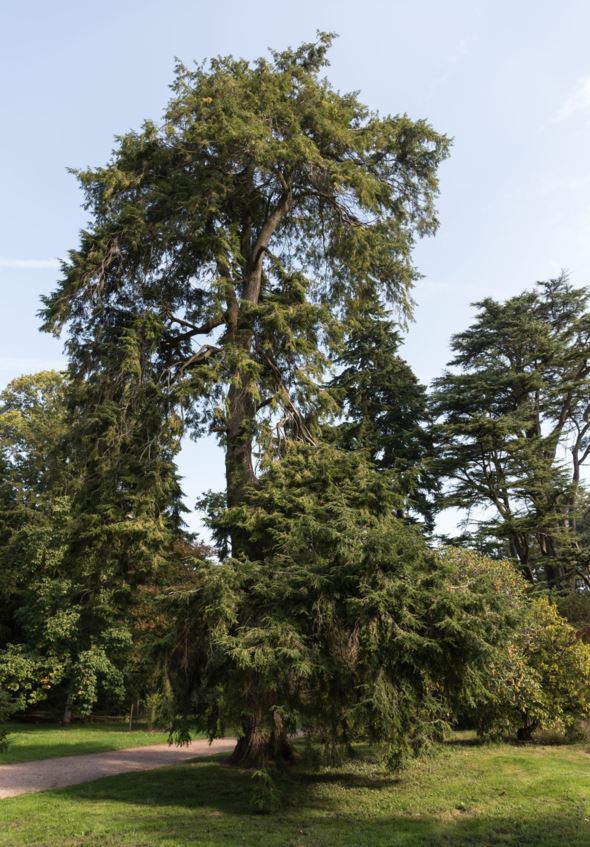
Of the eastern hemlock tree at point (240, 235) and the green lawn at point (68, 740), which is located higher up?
the eastern hemlock tree at point (240, 235)

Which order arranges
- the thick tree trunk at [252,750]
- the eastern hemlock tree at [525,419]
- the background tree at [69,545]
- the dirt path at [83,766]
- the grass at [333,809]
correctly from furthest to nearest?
the eastern hemlock tree at [525,419] → the background tree at [69,545] → the dirt path at [83,766] → the thick tree trunk at [252,750] → the grass at [333,809]

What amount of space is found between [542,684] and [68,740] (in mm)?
14307

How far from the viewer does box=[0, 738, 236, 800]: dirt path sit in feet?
36.5

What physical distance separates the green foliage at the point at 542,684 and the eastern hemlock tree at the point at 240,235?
24.3ft

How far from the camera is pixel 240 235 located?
15.5 m

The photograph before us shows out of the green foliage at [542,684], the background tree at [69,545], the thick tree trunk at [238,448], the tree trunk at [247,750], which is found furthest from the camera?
the green foliage at [542,684]

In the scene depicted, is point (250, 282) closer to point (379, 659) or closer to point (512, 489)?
point (379, 659)

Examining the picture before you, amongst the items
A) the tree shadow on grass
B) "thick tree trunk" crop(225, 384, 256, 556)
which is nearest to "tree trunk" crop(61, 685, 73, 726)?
the tree shadow on grass

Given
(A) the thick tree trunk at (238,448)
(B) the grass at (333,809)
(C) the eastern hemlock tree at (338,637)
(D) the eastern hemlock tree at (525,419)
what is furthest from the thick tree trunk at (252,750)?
(D) the eastern hemlock tree at (525,419)

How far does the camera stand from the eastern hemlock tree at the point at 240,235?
12844 millimetres

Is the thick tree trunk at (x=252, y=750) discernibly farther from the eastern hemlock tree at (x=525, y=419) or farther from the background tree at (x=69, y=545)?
the eastern hemlock tree at (x=525, y=419)

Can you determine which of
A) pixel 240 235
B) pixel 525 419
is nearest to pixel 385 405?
pixel 525 419

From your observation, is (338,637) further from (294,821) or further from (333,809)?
(333,809)

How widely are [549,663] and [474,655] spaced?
8.76 metres
